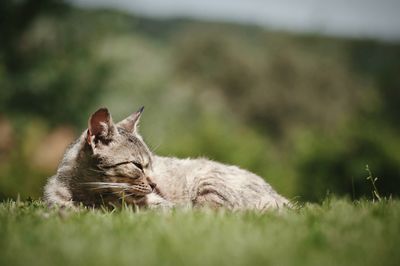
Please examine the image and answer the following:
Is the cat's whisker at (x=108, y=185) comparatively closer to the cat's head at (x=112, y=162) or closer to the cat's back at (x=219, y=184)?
the cat's head at (x=112, y=162)

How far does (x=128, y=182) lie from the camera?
15.8 ft

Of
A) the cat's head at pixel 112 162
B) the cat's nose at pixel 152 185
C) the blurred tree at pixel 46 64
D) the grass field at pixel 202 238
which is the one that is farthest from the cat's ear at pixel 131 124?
the blurred tree at pixel 46 64

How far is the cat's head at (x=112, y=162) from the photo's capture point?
470 cm

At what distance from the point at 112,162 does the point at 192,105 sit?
27.2 meters

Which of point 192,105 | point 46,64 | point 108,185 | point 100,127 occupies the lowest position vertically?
point 108,185

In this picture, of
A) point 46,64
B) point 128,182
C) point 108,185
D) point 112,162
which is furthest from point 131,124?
point 46,64

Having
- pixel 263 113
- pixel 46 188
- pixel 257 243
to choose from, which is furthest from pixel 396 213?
pixel 263 113

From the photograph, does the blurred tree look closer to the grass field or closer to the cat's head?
the cat's head

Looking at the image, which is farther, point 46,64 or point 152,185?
point 46,64

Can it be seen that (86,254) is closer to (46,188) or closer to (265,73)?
(46,188)

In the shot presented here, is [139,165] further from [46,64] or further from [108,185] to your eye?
[46,64]

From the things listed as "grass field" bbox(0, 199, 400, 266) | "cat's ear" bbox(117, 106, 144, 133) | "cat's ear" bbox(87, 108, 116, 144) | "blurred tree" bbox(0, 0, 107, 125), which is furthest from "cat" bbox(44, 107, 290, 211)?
"blurred tree" bbox(0, 0, 107, 125)

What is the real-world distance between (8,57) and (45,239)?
57.8 ft

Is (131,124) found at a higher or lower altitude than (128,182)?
higher
